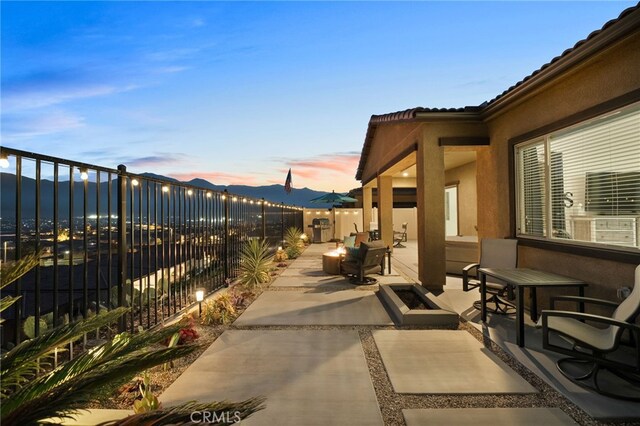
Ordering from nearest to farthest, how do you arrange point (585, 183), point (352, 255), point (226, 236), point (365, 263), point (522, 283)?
1. point (522, 283)
2. point (585, 183)
3. point (226, 236)
4. point (365, 263)
5. point (352, 255)

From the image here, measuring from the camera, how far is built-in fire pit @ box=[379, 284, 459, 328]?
3998 millimetres

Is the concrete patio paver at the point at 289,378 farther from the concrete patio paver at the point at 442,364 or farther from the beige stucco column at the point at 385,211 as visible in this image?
the beige stucco column at the point at 385,211

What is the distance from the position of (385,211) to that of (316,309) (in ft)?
21.0

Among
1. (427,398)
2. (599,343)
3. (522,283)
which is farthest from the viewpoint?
(522,283)

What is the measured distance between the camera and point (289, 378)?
270cm

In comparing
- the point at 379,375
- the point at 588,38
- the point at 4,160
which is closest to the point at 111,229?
the point at 4,160

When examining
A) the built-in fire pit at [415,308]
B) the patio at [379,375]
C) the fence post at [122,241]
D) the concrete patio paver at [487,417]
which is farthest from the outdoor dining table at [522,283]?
the fence post at [122,241]

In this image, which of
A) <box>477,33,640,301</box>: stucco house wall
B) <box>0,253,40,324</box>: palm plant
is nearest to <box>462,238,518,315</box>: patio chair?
<box>477,33,640,301</box>: stucco house wall

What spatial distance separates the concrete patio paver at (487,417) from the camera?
2127 mm

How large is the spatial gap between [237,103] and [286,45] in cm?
554

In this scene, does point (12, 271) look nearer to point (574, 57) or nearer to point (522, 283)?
point (522, 283)

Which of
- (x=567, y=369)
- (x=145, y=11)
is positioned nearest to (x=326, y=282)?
(x=567, y=369)

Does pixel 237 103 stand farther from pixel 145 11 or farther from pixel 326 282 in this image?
pixel 326 282

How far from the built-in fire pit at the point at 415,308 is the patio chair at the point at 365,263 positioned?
3.03ft
